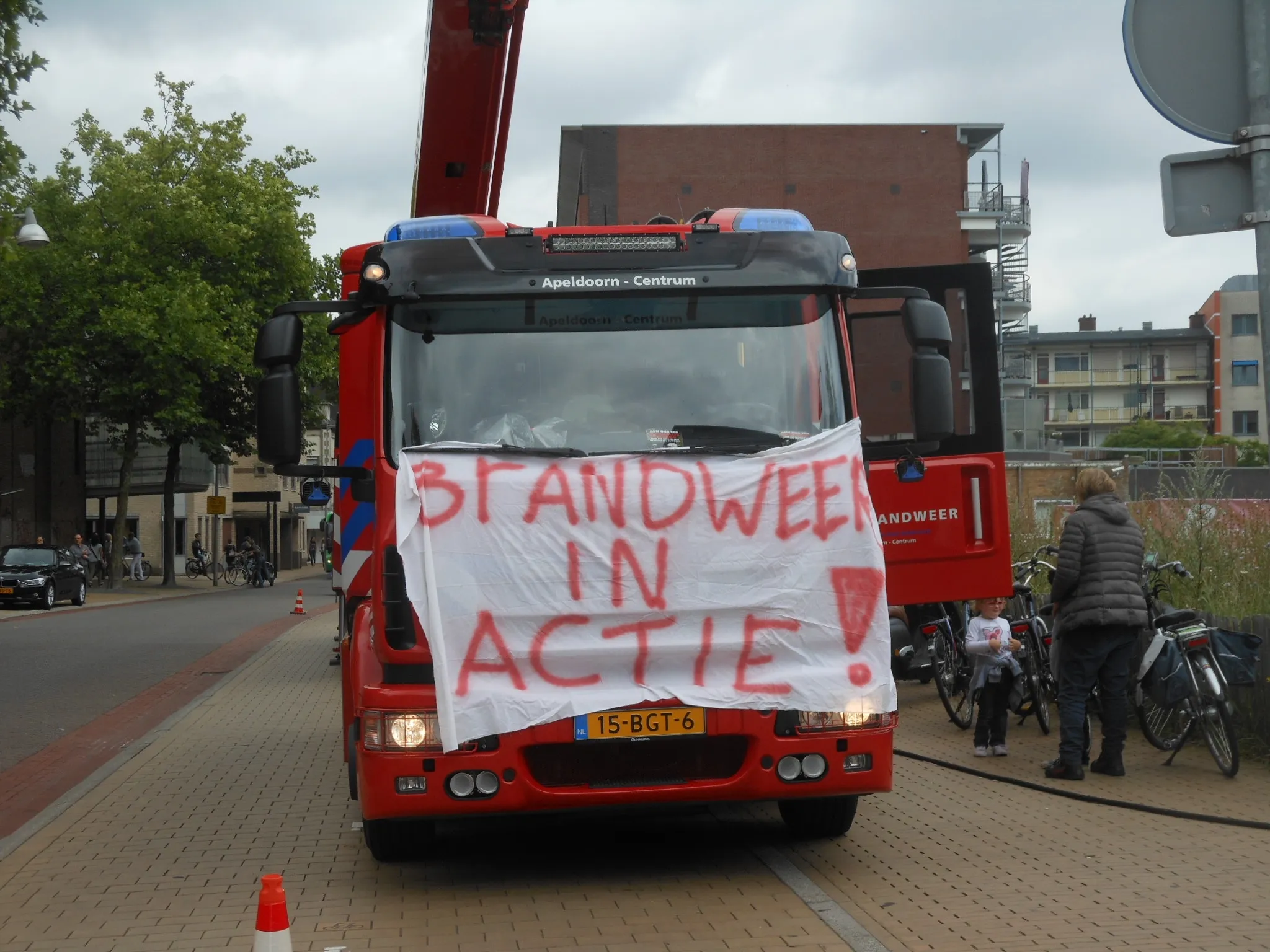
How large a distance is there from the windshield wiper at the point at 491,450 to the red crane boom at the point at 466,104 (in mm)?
4718

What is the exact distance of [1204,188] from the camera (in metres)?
5.30

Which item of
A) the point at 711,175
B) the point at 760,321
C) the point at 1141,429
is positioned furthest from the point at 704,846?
the point at 1141,429

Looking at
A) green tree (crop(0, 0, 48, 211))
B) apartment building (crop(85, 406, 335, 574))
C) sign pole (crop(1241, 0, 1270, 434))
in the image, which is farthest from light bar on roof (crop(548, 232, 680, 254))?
apartment building (crop(85, 406, 335, 574))

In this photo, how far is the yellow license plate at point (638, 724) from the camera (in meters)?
6.14

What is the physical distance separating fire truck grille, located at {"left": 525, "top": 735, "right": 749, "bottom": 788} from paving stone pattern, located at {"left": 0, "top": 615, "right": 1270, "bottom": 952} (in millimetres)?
485

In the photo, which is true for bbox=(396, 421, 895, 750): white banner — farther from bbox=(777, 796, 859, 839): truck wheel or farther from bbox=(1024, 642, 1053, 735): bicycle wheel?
bbox=(1024, 642, 1053, 735): bicycle wheel

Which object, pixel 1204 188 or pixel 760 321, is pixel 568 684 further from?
pixel 1204 188

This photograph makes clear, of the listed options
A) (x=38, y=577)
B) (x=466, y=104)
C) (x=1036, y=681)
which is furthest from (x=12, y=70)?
(x=38, y=577)

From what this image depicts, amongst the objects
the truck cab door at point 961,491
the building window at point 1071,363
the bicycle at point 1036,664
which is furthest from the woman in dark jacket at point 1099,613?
the building window at point 1071,363

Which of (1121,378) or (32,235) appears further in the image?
(1121,378)

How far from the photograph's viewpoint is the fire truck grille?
6223mm

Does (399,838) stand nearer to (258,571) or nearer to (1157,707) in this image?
(1157,707)

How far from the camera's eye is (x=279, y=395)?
6422 mm

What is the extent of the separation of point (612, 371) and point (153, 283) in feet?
136
